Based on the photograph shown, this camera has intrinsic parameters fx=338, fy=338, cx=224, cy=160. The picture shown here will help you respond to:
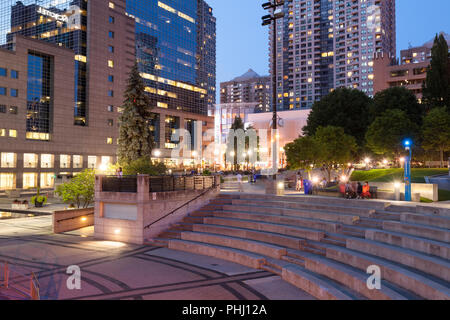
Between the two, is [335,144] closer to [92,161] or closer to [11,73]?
[92,161]

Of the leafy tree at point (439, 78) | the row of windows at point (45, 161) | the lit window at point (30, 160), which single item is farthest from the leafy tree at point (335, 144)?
the lit window at point (30, 160)

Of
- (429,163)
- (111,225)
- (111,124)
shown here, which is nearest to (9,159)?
(111,124)

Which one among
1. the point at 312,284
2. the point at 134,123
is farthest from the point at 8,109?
the point at 312,284

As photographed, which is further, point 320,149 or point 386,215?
point 320,149

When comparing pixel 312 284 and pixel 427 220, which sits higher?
pixel 427 220

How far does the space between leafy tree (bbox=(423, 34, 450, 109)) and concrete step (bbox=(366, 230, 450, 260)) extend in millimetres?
47916

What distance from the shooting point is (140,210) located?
19453 mm

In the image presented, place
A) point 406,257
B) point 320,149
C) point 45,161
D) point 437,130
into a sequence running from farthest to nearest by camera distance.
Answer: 1. point 45,161
2. point 437,130
3. point 320,149
4. point 406,257

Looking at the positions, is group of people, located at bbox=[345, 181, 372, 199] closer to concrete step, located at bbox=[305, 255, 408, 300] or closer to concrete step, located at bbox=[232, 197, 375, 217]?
concrete step, located at bbox=[232, 197, 375, 217]

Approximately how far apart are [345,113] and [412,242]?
146 ft

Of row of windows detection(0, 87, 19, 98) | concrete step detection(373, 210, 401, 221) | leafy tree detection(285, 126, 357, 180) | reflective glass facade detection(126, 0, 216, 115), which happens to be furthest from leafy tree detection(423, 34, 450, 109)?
reflective glass facade detection(126, 0, 216, 115)

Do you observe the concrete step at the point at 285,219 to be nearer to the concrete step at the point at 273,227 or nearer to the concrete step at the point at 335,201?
the concrete step at the point at 273,227

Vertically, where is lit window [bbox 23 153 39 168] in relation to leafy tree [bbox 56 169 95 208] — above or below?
above

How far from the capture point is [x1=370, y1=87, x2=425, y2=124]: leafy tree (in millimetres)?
48312
